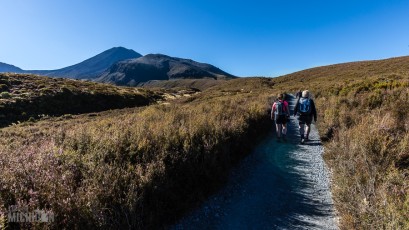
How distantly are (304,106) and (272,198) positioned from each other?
243 inches

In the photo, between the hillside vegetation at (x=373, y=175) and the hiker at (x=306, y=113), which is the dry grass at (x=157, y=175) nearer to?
the hillside vegetation at (x=373, y=175)

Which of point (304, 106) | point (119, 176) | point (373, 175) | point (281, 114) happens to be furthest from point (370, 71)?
point (119, 176)

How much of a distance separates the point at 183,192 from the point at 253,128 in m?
6.52

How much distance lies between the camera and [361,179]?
5.19 m

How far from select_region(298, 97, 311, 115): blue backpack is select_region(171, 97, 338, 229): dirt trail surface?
8.23ft

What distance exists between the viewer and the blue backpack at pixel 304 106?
11.0 meters

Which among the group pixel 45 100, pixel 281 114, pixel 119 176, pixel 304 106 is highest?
pixel 45 100

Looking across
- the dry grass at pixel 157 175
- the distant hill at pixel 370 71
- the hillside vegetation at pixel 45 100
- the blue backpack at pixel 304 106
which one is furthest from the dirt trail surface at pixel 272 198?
the hillside vegetation at pixel 45 100

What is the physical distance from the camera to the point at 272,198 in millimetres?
6078

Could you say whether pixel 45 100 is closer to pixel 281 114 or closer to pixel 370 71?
pixel 281 114

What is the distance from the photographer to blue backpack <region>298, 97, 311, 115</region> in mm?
10999

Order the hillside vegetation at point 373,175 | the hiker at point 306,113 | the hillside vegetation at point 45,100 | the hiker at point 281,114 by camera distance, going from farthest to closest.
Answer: the hillside vegetation at point 45,100, the hiker at point 281,114, the hiker at point 306,113, the hillside vegetation at point 373,175

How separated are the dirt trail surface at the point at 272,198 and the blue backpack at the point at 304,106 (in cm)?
251

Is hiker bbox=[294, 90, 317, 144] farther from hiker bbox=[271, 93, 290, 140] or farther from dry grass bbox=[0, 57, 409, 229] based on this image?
dry grass bbox=[0, 57, 409, 229]
